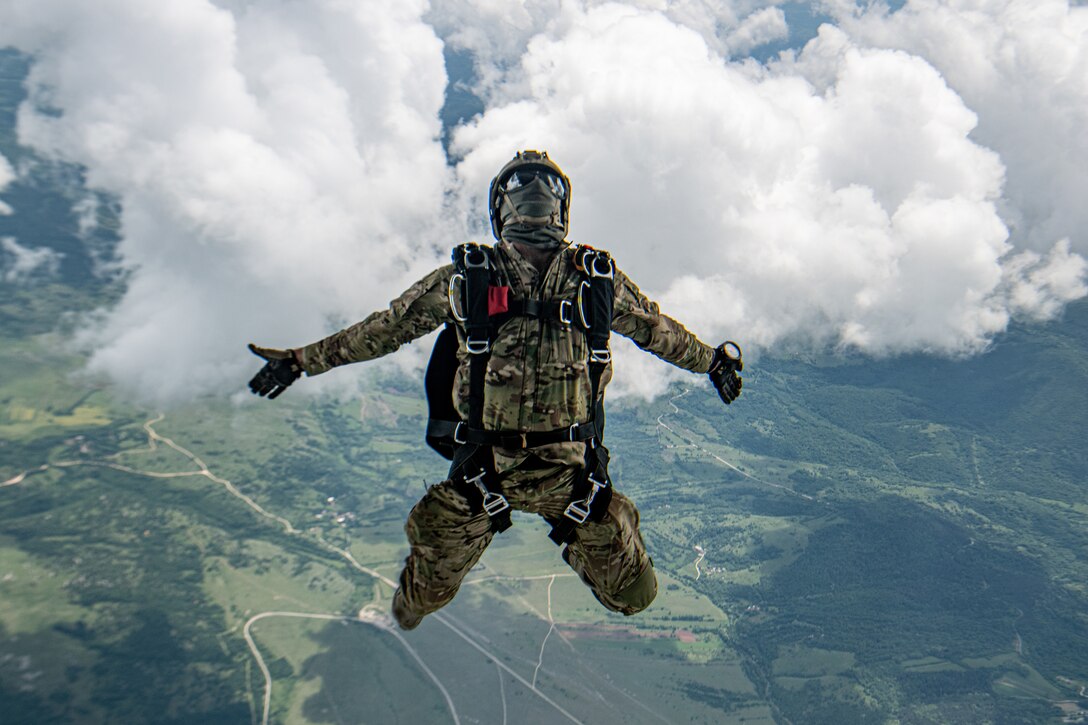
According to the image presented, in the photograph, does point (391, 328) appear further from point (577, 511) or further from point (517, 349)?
point (577, 511)

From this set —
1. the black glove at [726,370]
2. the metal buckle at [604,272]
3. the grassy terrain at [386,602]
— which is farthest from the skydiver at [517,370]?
the grassy terrain at [386,602]

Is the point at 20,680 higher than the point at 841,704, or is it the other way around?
the point at 841,704

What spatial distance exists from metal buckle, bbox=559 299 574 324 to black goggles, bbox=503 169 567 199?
1.04 m

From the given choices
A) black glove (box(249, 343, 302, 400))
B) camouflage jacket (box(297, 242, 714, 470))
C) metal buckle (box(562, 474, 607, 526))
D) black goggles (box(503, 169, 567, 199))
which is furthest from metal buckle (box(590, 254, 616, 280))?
black glove (box(249, 343, 302, 400))

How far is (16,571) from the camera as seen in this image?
390 feet

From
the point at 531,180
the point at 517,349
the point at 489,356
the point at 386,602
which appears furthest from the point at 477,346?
the point at 386,602

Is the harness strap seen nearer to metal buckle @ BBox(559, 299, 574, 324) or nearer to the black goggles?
metal buckle @ BBox(559, 299, 574, 324)

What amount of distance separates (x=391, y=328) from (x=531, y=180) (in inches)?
→ 68.2

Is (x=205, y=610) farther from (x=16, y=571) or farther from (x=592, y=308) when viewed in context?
(x=592, y=308)

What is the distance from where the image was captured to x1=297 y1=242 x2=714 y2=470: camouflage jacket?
4.61 m

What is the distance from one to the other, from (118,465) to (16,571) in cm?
3673

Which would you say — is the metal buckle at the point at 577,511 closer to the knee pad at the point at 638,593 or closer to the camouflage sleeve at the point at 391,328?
the knee pad at the point at 638,593

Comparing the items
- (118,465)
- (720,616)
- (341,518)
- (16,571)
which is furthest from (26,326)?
(720,616)

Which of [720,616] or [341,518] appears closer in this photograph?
[720,616]
